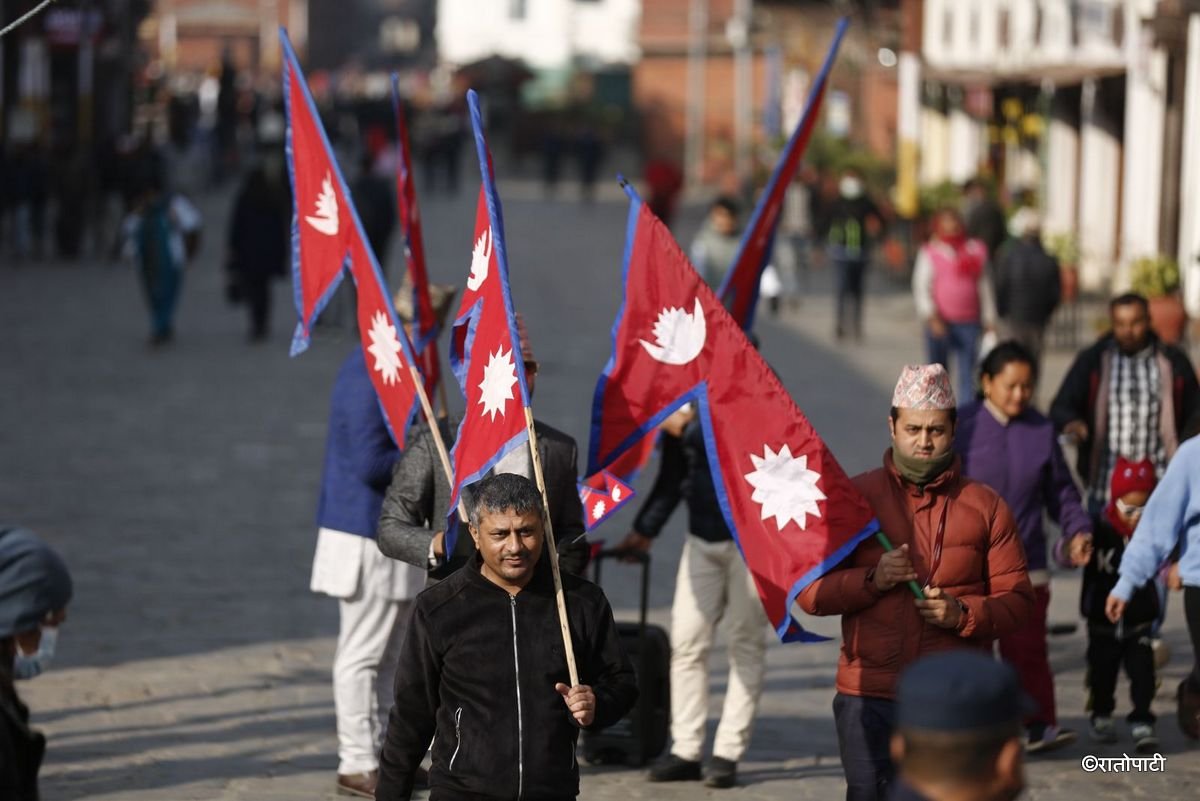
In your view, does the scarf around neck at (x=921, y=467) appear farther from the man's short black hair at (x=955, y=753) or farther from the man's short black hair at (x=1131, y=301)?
the man's short black hair at (x=1131, y=301)

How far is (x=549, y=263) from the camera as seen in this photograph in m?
34.7

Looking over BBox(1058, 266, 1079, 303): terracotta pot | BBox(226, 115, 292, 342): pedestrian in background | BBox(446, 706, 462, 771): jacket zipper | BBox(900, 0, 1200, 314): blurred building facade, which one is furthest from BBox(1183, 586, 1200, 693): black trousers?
BBox(226, 115, 292, 342): pedestrian in background

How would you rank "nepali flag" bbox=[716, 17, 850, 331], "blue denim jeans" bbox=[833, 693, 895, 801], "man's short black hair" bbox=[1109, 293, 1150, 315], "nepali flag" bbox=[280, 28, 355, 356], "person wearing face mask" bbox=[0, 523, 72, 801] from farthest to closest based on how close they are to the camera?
"man's short black hair" bbox=[1109, 293, 1150, 315] < "nepali flag" bbox=[716, 17, 850, 331] < "nepali flag" bbox=[280, 28, 355, 356] < "blue denim jeans" bbox=[833, 693, 895, 801] < "person wearing face mask" bbox=[0, 523, 72, 801]

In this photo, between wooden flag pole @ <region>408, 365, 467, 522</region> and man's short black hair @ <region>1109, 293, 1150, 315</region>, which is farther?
man's short black hair @ <region>1109, 293, 1150, 315</region>

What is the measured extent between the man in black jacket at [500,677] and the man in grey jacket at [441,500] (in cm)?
122

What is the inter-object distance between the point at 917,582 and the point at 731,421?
86 cm

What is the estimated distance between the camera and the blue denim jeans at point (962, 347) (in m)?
18.0

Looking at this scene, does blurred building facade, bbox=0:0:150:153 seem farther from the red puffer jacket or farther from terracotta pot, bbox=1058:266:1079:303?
the red puffer jacket

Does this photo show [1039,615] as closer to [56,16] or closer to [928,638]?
[928,638]

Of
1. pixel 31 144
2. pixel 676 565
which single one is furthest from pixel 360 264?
Result: pixel 31 144

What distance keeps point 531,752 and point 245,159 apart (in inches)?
2025

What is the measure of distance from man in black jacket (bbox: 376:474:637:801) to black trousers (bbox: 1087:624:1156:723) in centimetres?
375

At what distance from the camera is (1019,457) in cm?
865

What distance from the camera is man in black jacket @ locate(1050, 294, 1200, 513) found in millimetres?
9859
